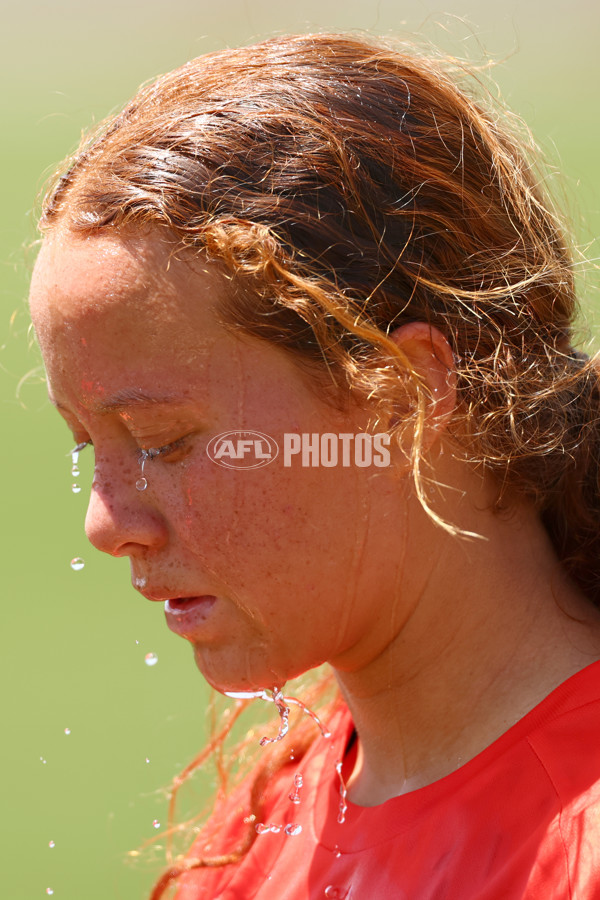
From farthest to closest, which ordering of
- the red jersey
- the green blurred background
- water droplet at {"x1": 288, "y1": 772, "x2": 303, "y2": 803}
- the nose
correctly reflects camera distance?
the green blurred background
water droplet at {"x1": 288, "y1": 772, "x2": 303, "y2": 803}
the nose
the red jersey

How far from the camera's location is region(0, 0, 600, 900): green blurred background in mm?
1657

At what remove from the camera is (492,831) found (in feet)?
2.00

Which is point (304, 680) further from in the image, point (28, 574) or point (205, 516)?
point (28, 574)

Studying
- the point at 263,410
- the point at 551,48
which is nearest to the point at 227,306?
the point at 263,410

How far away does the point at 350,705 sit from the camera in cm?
80

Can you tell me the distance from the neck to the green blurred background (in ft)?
0.93

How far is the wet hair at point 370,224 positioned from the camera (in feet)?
2.10

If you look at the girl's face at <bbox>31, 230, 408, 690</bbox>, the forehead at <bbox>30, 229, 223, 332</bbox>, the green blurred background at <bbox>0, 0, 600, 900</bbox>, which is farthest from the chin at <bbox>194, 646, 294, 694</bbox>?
the green blurred background at <bbox>0, 0, 600, 900</bbox>

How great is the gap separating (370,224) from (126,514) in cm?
28

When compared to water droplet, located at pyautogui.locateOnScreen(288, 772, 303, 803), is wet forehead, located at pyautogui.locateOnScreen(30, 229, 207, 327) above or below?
above

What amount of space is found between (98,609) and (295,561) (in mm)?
1465

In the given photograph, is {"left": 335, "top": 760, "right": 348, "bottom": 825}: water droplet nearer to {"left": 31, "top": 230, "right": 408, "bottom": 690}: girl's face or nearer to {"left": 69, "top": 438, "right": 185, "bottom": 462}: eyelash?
{"left": 31, "top": 230, "right": 408, "bottom": 690}: girl's face

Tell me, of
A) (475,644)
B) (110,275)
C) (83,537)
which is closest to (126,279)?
(110,275)

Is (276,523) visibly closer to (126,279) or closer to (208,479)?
(208,479)
